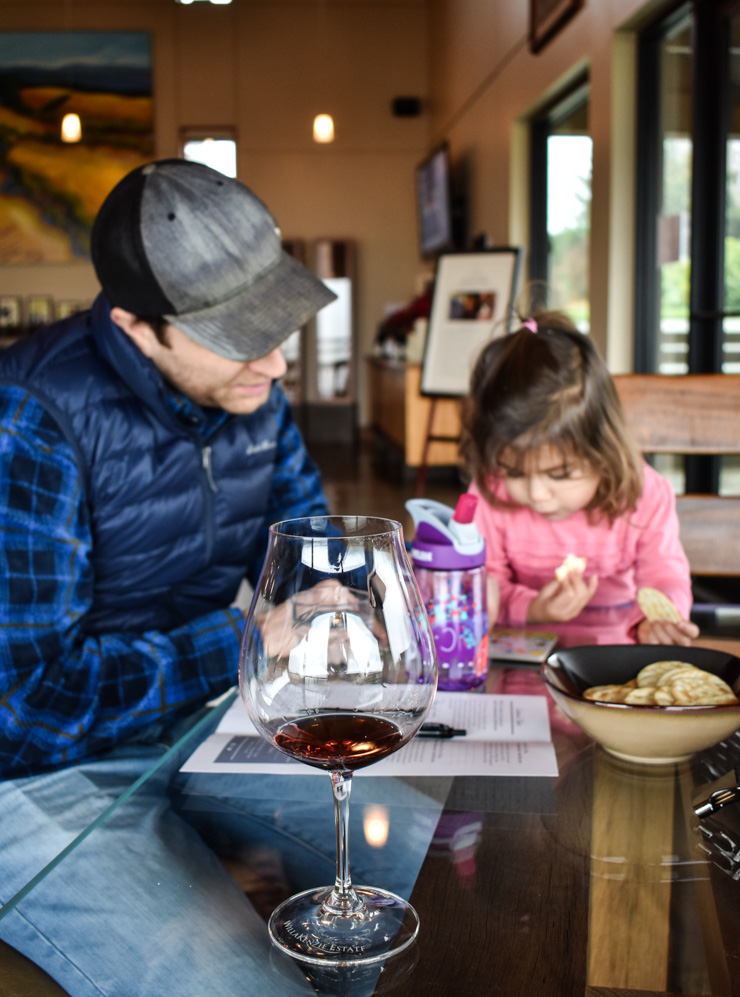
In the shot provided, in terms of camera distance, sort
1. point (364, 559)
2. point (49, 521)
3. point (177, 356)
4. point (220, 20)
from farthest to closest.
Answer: point (220, 20)
point (177, 356)
point (49, 521)
point (364, 559)

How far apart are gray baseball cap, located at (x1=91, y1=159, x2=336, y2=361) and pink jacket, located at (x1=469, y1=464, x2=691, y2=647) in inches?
21.1

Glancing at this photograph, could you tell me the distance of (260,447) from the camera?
1.51 meters

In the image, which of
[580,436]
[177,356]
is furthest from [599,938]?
[580,436]

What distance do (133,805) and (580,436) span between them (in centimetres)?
104

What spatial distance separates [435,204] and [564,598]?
749 cm

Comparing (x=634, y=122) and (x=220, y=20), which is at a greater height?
(x=220, y=20)

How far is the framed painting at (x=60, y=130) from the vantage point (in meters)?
9.70

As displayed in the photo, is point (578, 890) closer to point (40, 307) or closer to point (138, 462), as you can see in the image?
point (138, 462)

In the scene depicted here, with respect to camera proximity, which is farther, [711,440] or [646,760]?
[711,440]

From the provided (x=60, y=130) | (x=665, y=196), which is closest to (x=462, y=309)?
(x=665, y=196)

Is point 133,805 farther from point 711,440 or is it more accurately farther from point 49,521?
point 711,440

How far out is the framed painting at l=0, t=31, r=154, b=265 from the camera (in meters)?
9.70

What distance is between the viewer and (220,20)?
31.5 ft

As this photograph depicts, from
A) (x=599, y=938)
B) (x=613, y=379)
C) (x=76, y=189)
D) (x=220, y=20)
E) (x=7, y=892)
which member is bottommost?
(x=7, y=892)
